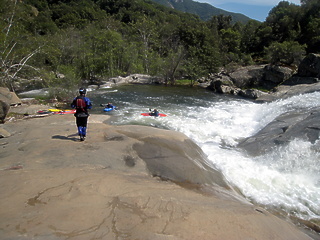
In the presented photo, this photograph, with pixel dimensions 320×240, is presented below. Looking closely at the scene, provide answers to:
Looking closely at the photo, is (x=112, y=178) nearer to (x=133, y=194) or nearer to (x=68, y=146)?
(x=133, y=194)

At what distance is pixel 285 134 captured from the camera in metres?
8.73

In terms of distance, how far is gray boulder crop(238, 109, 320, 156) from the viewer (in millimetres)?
8164

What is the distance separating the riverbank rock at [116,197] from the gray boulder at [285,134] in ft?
11.9

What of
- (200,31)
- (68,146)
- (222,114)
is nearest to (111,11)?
(200,31)

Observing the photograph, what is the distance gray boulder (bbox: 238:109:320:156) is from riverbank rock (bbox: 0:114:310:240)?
363cm

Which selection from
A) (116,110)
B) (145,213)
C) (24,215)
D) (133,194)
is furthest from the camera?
(116,110)

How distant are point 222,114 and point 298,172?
333 inches

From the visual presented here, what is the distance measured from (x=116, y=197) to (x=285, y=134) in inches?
311

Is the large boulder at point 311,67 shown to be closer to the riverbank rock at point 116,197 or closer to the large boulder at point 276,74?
the large boulder at point 276,74

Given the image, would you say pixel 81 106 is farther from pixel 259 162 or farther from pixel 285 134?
pixel 285 134

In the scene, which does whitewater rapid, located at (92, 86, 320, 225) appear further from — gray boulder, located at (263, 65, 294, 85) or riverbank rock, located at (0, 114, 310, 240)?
gray boulder, located at (263, 65, 294, 85)

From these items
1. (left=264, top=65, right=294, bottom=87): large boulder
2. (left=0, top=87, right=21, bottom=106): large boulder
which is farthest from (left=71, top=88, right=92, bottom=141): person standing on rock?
(left=264, top=65, right=294, bottom=87): large boulder

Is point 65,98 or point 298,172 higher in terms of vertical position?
point 298,172

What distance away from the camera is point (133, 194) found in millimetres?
3674
